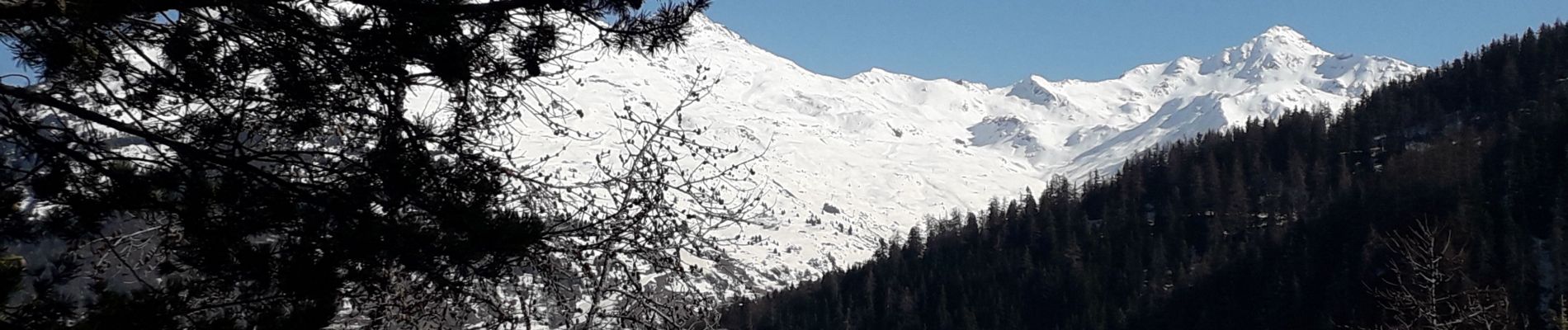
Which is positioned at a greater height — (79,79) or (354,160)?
(79,79)

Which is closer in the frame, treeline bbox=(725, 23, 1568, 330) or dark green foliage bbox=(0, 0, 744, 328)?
dark green foliage bbox=(0, 0, 744, 328)

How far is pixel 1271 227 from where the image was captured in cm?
10669

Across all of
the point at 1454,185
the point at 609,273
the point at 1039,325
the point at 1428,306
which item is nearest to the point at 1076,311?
the point at 1039,325

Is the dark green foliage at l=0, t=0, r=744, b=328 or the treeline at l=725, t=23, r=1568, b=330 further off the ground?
the treeline at l=725, t=23, r=1568, b=330

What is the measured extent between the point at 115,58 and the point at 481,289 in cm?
190

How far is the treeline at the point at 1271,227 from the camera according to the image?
85812 mm

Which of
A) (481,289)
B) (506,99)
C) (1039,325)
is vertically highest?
(1039,325)

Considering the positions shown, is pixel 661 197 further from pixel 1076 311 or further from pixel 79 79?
pixel 1076 311

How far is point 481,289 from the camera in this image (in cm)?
526

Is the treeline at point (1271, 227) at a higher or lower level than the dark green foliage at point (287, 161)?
higher

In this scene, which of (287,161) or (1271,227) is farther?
(1271,227)

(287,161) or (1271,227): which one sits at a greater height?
(1271,227)

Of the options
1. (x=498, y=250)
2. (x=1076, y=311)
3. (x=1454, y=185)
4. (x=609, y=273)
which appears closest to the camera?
(x=498, y=250)

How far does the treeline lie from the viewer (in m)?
85.8
